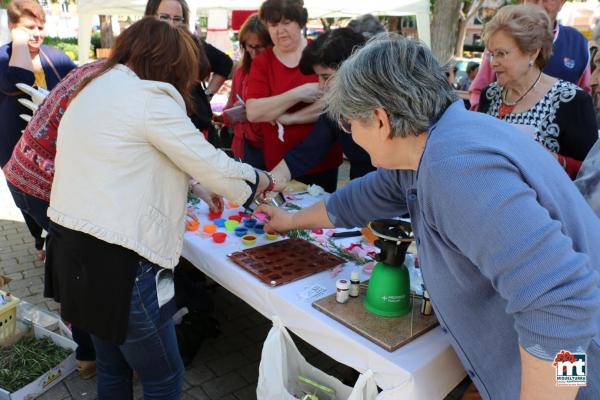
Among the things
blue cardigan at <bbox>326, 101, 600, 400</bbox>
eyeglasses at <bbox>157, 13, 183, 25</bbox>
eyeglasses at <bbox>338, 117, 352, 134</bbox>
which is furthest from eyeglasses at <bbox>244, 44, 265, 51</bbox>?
blue cardigan at <bbox>326, 101, 600, 400</bbox>

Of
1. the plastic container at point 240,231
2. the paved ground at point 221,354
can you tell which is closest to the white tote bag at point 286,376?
the plastic container at point 240,231

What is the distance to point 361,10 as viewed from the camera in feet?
22.6

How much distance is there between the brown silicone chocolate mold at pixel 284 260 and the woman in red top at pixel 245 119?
52.8 inches

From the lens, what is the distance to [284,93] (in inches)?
110

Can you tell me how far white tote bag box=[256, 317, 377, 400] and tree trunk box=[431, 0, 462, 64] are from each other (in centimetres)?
984

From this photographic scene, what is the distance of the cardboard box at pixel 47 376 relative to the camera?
2.23 meters

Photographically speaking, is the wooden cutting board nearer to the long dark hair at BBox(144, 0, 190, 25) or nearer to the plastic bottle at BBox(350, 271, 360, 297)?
the plastic bottle at BBox(350, 271, 360, 297)

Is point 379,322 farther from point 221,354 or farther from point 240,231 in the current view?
point 221,354

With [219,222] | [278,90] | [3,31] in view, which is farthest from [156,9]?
[3,31]

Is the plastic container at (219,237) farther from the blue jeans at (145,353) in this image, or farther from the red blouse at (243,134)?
the red blouse at (243,134)

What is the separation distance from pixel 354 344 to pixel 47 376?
69.8 inches

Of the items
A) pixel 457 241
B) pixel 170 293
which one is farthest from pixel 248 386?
pixel 457 241

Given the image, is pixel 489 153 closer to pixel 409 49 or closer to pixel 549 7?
pixel 409 49
